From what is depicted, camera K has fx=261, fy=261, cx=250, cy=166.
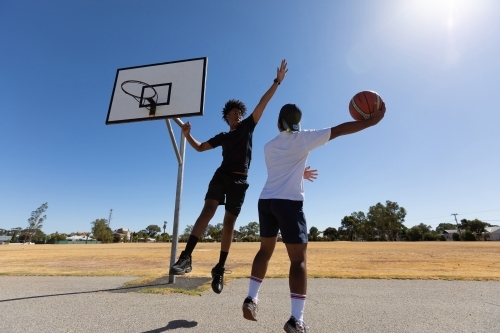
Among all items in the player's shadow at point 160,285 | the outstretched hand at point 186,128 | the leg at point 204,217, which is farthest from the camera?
the player's shadow at point 160,285

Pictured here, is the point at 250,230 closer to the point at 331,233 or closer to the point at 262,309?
the point at 331,233

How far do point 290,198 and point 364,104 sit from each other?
129cm

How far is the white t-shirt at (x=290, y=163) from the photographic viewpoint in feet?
7.89

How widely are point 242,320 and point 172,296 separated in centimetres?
152

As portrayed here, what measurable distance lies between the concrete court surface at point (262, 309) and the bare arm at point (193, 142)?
2.14 meters

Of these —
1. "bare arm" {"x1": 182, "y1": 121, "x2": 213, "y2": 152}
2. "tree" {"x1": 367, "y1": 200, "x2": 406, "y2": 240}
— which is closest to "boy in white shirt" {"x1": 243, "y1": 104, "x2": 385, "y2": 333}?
"bare arm" {"x1": 182, "y1": 121, "x2": 213, "y2": 152}

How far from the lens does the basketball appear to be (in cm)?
262

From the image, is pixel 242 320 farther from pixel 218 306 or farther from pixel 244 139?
pixel 244 139

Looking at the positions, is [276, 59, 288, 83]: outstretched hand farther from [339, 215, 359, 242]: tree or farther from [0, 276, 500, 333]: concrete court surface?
[339, 215, 359, 242]: tree

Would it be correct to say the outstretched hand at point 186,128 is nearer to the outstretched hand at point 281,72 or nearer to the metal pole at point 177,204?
the outstretched hand at point 281,72

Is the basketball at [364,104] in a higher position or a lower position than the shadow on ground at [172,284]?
higher

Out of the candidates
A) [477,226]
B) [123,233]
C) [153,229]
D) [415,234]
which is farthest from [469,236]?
[123,233]

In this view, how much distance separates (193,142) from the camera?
A: 12.3 feet

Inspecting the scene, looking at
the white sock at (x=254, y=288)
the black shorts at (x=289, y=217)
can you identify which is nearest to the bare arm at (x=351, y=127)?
the black shorts at (x=289, y=217)
